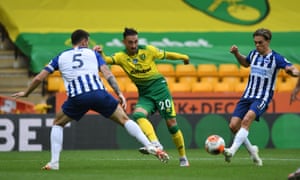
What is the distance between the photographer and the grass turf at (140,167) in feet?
34.4

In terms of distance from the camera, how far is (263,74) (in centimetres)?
1288

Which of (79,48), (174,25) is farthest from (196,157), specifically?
(174,25)

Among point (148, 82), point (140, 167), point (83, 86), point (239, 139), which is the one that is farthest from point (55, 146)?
point (239, 139)

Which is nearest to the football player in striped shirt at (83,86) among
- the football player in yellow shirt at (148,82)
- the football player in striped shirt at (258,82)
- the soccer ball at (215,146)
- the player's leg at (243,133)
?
the soccer ball at (215,146)

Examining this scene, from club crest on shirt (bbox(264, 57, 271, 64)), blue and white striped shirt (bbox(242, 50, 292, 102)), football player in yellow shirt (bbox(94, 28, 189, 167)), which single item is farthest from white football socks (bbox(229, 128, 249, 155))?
A: club crest on shirt (bbox(264, 57, 271, 64))

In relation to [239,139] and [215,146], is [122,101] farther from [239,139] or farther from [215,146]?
[239,139]

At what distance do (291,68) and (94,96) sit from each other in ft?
9.54

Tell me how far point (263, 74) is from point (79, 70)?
9.48ft

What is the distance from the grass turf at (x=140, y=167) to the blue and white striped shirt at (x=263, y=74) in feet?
3.42

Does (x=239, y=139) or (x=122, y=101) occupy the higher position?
(x=122, y=101)

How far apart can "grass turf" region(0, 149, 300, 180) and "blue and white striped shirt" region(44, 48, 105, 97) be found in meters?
1.08

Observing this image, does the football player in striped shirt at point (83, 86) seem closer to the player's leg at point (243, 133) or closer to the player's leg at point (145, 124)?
the player's leg at point (145, 124)

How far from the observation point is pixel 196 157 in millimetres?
15203

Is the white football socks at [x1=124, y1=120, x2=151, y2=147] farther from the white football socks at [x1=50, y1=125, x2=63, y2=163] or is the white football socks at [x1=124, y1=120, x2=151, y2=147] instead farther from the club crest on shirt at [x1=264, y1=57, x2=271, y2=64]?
the club crest on shirt at [x1=264, y1=57, x2=271, y2=64]
